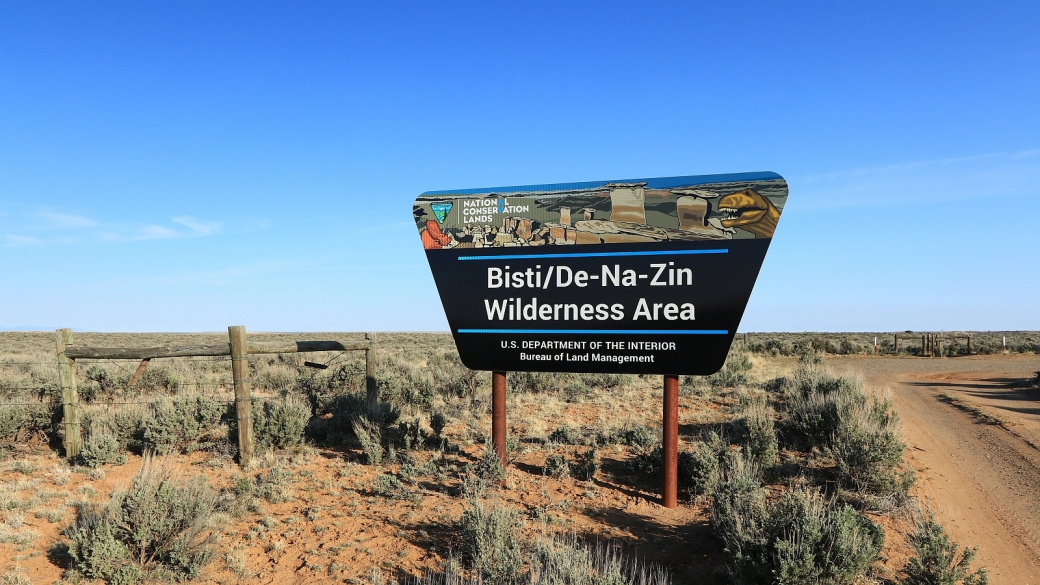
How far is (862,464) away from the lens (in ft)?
23.1

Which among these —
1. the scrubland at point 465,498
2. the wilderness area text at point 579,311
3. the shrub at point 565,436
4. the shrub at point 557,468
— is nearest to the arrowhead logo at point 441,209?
the wilderness area text at point 579,311

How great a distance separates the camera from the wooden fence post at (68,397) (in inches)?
348

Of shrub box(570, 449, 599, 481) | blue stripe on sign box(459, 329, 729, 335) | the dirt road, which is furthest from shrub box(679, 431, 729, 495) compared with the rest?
the dirt road

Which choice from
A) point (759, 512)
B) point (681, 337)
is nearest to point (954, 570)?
point (759, 512)

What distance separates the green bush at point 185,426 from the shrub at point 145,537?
332cm

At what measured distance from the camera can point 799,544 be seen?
4.48 metres

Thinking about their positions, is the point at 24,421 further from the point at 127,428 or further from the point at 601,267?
the point at 601,267

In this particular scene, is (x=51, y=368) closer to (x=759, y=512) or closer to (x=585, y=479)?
(x=585, y=479)

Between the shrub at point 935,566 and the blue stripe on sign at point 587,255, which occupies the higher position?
the blue stripe on sign at point 587,255

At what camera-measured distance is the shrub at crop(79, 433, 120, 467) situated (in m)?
8.44

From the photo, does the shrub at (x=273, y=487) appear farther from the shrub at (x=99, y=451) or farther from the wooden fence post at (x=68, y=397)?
the wooden fence post at (x=68, y=397)

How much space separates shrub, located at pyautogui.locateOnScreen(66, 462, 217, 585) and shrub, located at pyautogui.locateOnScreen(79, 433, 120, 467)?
9.75 feet

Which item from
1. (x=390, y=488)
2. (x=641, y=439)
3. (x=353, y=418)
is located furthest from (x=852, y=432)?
(x=353, y=418)

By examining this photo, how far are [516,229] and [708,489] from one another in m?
3.79
